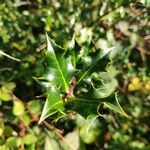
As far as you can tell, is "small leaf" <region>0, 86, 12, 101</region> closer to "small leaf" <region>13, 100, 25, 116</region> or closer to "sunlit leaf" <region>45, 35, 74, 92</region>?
"small leaf" <region>13, 100, 25, 116</region>

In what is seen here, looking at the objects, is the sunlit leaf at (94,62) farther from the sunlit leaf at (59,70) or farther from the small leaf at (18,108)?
the small leaf at (18,108)

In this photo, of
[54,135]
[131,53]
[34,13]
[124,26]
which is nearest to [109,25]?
[124,26]

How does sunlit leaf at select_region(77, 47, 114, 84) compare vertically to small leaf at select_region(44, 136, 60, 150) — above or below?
above

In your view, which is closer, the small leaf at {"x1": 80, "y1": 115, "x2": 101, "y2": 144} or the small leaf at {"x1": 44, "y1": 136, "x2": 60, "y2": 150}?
the small leaf at {"x1": 44, "y1": 136, "x2": 60, "y2": 150}

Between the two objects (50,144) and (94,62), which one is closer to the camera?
(94,62)

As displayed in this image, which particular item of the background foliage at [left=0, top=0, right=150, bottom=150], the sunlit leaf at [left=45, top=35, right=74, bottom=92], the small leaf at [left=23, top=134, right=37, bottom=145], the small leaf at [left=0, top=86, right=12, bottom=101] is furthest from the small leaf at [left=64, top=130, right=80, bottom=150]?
the sunlit leaf at [left=45, top=35, right=74, bottom=92]

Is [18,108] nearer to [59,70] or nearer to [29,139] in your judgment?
[29,139]

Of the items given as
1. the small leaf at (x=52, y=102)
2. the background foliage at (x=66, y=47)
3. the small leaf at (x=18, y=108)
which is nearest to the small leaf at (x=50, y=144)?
the background foliage at (x=66, y=47)

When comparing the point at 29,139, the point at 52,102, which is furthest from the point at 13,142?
the point at 52,102

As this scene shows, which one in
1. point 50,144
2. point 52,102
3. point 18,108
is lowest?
point 50,144

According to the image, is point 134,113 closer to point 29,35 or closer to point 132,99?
point 132,99
